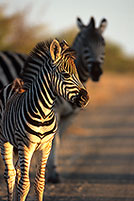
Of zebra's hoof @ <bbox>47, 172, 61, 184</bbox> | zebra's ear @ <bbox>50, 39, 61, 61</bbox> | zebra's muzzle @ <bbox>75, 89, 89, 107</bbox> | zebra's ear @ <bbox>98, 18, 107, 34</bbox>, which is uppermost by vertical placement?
zebra's ear @ <bbox>98, 18, 107, 34</bbox>

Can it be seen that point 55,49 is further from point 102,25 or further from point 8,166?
→ point 102,25

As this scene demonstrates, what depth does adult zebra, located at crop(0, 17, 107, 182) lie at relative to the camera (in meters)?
6.20

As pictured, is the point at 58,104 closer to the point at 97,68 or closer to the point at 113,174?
the point at 97,68

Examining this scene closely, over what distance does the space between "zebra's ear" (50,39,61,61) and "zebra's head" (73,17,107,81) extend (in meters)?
2.51

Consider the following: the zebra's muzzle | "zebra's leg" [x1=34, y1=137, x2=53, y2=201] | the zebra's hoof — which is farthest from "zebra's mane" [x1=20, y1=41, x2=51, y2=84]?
the zebra's hoof

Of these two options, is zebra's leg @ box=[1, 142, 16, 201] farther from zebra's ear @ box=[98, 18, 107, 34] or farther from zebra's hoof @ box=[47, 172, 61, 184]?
zebra's ear @ box=[98, 18, 107, 34]

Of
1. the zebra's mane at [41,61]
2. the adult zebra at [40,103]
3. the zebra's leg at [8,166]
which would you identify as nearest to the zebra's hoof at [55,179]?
the zebra's leg at [8,166]

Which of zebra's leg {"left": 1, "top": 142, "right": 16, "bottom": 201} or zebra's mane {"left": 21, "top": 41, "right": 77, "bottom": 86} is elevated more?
zebra's mane {"left": 21, "top": 41, "right": 77, "bottom": 86}

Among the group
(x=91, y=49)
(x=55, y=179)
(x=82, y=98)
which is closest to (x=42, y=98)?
(x=82, y=98)

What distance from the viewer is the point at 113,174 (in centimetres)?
639

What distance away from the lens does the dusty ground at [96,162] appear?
531 centimetres

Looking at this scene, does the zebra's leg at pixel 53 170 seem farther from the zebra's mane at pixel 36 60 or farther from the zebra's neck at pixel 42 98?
the zebra's neck at pixel 42 98

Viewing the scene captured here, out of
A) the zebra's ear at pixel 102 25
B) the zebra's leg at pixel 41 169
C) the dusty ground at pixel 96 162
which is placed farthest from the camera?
the zebra's ear at pixel 102 25

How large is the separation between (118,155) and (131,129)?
313 cm
